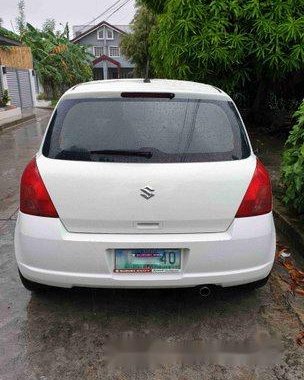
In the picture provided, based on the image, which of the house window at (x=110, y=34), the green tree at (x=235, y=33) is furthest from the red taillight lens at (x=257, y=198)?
the house window at (x=110, y=34)

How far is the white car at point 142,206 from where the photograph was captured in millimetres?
2627

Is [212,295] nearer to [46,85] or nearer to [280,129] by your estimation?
[280,129]

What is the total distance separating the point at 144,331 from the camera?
9.47 ft

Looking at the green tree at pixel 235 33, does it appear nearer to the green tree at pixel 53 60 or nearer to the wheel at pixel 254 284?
the wheel at pixel 254 284

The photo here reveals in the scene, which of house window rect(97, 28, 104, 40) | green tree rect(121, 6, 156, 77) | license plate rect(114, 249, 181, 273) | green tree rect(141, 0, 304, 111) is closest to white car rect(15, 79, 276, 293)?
license plate rect(114, 249, 181, 273)

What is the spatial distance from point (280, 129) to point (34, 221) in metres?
8.99

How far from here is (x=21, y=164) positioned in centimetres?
872

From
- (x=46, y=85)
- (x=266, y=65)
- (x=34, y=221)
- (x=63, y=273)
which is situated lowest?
(x=46, y=85)

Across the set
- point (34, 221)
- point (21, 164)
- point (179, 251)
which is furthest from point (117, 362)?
point (21, 164)

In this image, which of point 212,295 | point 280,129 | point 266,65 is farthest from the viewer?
point 280,129

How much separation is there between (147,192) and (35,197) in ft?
2.41

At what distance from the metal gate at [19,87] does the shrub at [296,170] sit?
65.4 ft

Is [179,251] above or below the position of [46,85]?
above

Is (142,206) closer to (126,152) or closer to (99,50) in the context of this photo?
(126,152)
